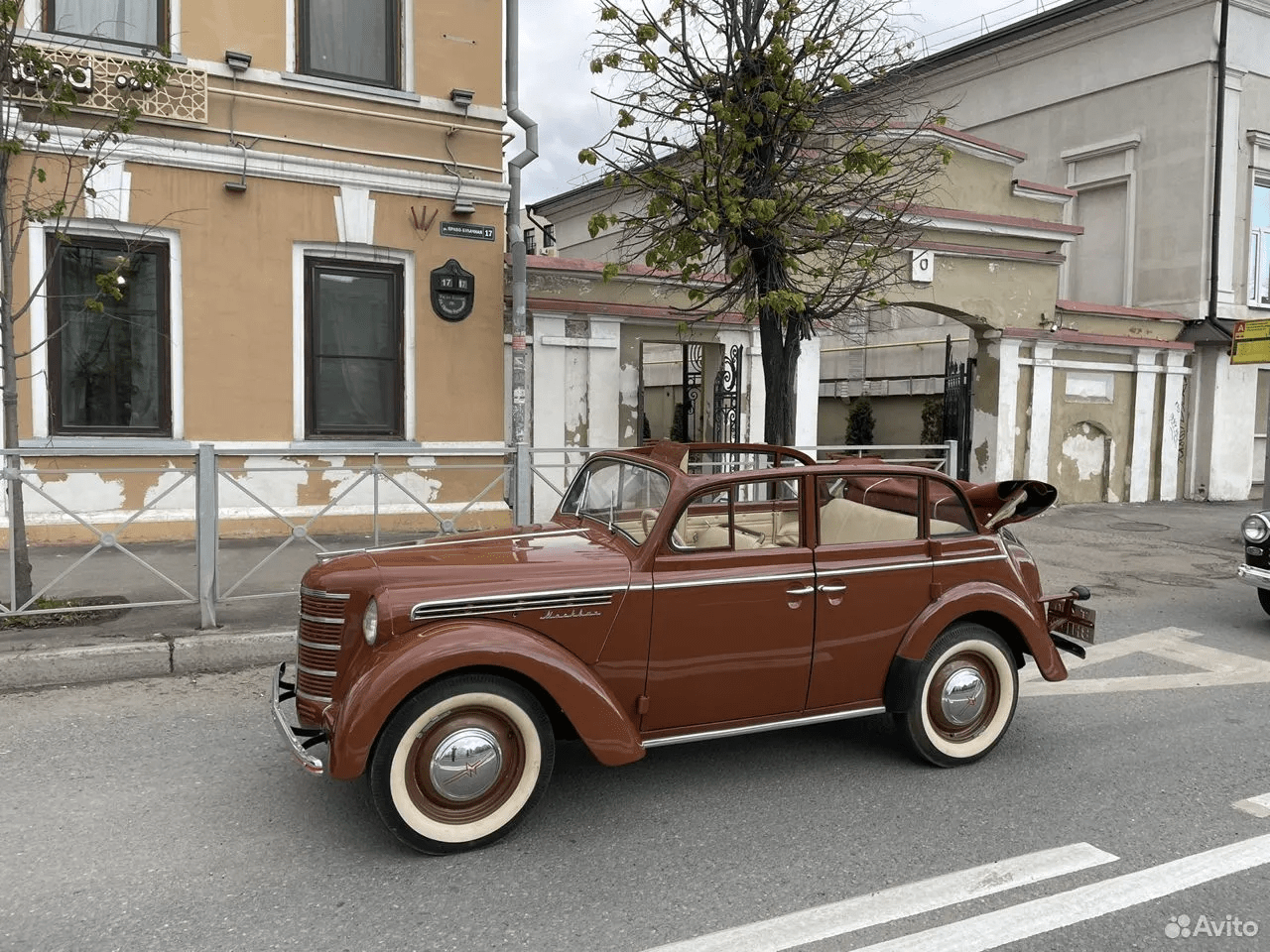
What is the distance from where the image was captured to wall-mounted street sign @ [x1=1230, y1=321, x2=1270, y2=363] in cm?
1150

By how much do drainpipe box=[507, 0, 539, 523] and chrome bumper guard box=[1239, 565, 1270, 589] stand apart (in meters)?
6.64

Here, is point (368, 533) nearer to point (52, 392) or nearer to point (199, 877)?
point (52, 392)

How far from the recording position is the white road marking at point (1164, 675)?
5.91 metres

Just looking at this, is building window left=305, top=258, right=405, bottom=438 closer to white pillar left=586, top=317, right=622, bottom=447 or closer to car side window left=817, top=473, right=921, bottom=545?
white pillar left=586, top=317, right=622, bottom=447

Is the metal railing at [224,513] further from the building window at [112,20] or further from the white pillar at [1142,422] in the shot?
the white pillar at [1142,422]

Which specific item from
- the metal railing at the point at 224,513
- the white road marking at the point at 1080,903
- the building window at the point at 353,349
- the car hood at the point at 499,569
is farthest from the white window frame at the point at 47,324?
the white road marking at the point at 1080,903

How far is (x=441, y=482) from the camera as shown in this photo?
10016 millimetres

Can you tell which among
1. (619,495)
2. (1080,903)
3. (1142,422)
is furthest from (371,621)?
(1142,422)

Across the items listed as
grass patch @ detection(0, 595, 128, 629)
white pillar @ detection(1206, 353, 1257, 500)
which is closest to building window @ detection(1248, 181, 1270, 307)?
white pillar @ detection(1206, 353, 1257, 500)

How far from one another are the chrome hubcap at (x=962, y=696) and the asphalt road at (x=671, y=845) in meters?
0.26

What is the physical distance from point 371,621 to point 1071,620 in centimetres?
374

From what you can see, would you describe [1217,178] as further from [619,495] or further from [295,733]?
[295,733]

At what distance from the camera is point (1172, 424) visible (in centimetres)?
1608

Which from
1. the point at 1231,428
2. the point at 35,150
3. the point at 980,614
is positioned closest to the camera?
the point at 980,614
